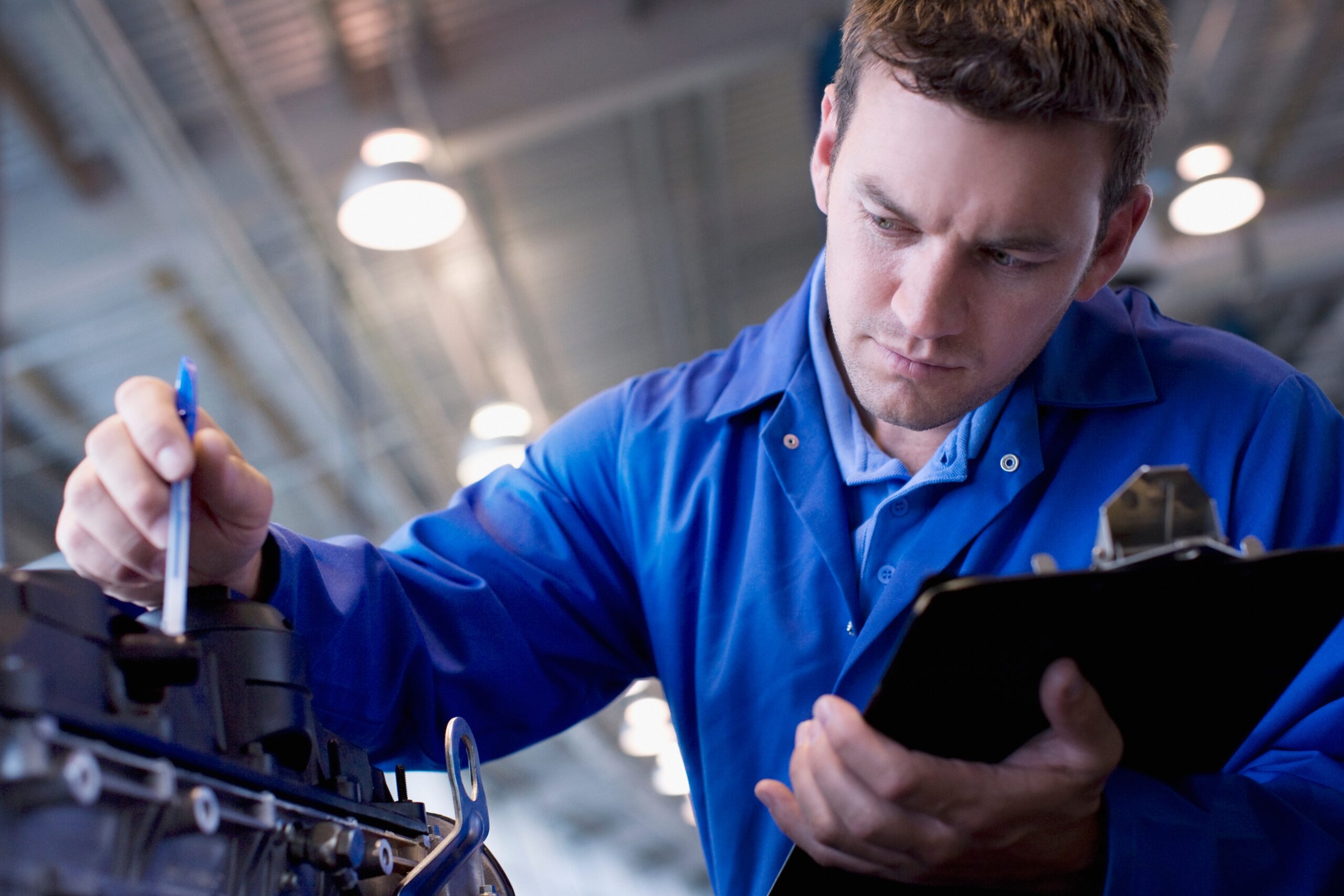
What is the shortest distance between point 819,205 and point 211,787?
3.07 ft

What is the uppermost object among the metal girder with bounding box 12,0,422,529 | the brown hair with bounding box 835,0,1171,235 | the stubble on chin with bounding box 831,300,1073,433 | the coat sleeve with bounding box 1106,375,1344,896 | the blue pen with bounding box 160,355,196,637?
the metal girder with bounding box 12,0,422,529

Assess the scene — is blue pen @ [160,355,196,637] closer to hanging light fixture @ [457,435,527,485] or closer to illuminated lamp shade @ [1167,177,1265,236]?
hanging light fixture @ [457,435,527,485]

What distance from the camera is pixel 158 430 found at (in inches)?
31.4

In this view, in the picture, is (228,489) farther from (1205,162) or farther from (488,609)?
(1205,162)

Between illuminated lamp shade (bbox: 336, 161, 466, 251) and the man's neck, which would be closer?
the man's neck

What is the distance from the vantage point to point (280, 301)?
5.95 metres

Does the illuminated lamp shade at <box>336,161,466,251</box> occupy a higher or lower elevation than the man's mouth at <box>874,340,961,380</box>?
higher

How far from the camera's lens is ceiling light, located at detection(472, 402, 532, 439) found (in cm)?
557

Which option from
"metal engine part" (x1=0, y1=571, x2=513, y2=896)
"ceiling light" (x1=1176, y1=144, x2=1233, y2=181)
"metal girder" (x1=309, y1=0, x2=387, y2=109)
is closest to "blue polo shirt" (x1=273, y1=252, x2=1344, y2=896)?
"metal engine part" (x1=0, y1=571, x2=513, y2=896)

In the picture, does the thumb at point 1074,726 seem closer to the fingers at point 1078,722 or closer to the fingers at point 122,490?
the fingers at point 1078,722

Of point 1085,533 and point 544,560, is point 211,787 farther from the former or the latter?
point 1085,533

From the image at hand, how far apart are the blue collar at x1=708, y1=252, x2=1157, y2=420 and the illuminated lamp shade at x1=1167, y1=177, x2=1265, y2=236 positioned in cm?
387

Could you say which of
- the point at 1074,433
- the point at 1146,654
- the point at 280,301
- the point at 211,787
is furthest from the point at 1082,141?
the point at 280,301

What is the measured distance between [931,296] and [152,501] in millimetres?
688
